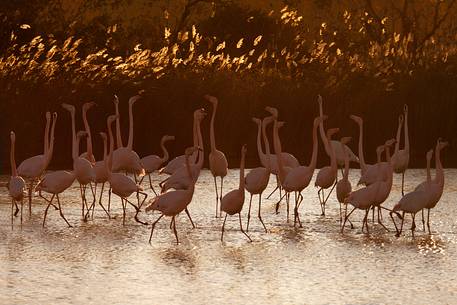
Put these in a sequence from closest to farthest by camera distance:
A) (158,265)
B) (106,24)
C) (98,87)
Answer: (158,265) < (98,87) < (106,24)

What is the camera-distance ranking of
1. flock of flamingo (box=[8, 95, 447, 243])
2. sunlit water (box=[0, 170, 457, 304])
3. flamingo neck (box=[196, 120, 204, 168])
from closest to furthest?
sunlit water (box=[0, 170, 457, 304])
flock of flamingo (box=[8, 95, 447, 243])
flamingo neck (box=[196, 120, 204, 168])

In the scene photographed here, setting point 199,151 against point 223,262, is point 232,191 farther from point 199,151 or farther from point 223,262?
point 199,151

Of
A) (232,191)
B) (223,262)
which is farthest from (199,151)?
(223,262)

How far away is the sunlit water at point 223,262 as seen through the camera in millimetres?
9477

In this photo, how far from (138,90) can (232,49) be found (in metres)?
19.0

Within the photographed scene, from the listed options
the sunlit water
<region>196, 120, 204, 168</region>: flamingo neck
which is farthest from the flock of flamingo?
the sunlit water

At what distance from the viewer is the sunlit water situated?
9477 millimetres

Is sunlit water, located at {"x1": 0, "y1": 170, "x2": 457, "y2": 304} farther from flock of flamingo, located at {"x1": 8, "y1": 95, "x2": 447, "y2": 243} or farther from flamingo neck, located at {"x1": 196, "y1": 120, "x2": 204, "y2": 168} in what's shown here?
flamingo neck, located at {"x1": 196, "y1": 120, "x2": 204, "y2": 168}

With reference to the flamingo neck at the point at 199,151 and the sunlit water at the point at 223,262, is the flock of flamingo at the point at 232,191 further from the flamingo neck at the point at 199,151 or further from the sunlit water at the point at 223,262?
the sunlit water at the point at 223,262

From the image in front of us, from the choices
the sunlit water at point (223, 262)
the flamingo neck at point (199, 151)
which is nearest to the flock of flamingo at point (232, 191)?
the flamingo neck at point (199, 151)

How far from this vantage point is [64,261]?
36.5 feet

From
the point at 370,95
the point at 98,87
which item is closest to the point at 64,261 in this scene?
the point at 98,87

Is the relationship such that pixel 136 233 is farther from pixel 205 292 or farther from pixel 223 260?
pixel 205 292

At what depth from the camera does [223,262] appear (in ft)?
36.5
